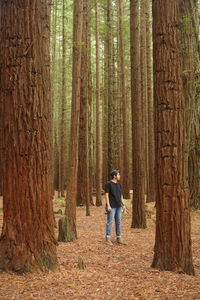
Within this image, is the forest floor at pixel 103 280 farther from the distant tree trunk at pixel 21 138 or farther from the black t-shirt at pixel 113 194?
the black t-shirt at pixel 113 194

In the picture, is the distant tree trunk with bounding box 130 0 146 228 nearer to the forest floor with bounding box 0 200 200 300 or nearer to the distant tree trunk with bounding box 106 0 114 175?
the forest floor with bounding box 0 200 200 300

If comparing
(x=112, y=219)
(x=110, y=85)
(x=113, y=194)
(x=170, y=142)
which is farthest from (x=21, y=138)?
(x=110, y=85)

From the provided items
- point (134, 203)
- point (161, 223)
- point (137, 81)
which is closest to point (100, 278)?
point (161, 223)

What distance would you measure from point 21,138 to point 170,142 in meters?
2.33

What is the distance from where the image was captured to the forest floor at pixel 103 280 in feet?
14.5

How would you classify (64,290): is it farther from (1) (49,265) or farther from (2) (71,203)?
(2) (71,203)

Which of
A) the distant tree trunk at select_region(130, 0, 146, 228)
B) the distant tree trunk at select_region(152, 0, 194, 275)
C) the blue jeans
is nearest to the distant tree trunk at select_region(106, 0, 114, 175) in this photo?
the distant tree trunk at select_region(130, 0, 146, 228)

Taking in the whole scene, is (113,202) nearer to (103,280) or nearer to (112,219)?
(112,219)

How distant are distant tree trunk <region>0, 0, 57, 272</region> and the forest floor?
1.30 feet

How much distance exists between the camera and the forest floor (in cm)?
443

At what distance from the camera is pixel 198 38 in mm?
6129

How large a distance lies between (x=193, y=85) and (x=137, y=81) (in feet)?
16.4

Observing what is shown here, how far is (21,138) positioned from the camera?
4973 mm

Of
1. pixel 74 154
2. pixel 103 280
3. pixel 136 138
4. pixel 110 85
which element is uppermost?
pixel 110 85
